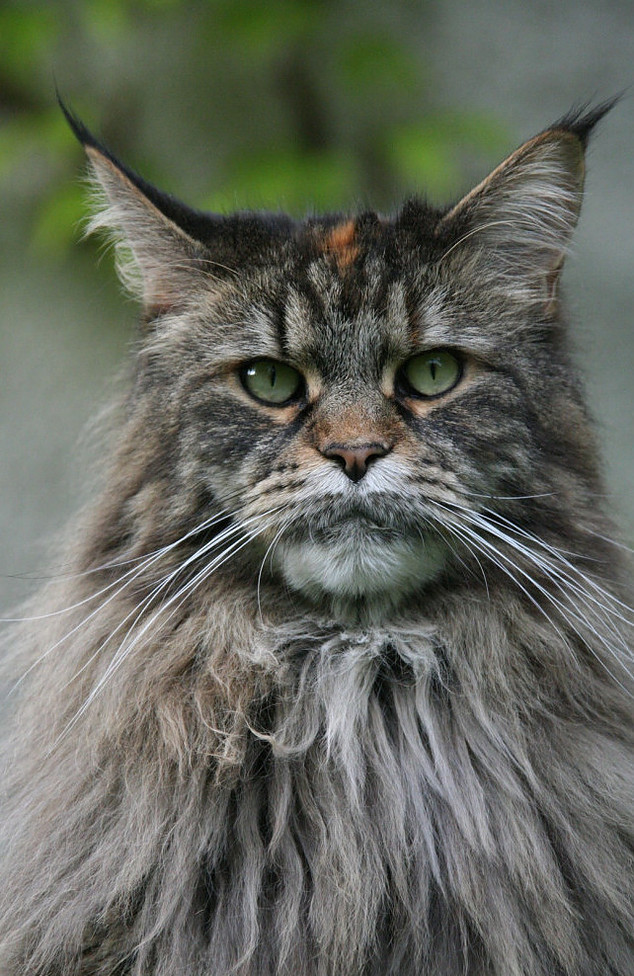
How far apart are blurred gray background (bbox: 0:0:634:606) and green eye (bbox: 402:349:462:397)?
1.94m

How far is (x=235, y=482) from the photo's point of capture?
1.83 m

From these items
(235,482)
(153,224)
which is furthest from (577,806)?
(153,224)

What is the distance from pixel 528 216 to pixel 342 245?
1.21 feet

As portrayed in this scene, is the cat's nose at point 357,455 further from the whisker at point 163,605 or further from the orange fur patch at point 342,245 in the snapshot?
the orange fur patch at point 342,245

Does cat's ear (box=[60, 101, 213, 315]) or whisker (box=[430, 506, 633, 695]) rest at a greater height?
cat's ear (box=[60, 101, 213, 315])

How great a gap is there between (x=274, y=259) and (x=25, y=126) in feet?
7.37

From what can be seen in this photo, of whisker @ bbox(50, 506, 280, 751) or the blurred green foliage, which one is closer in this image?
whisker @ bbox(50, 506, 280, 751)

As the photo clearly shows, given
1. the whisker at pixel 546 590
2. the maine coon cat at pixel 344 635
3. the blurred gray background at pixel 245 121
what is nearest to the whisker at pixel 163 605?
the maine coon cat at pixel 344 635

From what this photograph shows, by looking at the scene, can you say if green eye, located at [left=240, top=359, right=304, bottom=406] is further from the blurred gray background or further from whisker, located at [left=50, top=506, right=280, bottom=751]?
the blurred gray background

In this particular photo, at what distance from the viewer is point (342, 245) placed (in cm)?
195

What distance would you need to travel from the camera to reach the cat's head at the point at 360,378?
176 centimetres

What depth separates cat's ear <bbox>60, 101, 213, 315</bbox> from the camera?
1.96m

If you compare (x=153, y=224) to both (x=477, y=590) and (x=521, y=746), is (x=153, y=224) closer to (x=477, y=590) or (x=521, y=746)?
(x=477, y=590)

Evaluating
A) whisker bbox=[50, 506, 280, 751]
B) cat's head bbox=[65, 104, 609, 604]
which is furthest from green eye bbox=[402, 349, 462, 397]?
whisker bbox=[50, 506, 280, 751]
